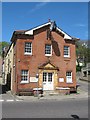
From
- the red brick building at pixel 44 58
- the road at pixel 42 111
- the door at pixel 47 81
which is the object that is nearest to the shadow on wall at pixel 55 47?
the red brick building at pixel 44 58

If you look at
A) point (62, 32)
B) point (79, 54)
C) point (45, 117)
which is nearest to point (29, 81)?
point (62, 32)

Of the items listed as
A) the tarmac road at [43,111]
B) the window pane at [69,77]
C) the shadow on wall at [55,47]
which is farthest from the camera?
the window pane at [69,77]

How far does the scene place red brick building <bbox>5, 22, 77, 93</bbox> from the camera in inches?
1185

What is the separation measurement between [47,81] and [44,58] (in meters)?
2.70

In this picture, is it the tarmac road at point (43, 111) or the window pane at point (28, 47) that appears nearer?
the tarmac road at point (43, 111)

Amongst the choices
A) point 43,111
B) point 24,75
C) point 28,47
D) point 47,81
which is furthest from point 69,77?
point 43,111

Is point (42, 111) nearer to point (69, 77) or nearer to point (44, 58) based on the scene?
point (44, 58)

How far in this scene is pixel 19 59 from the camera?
1185 inches

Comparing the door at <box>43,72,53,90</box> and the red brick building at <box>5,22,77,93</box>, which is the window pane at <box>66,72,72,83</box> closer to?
the red brick building at <box>5,22,77,93</box>

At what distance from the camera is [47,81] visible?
31.0 meters

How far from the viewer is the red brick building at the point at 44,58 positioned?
98.7ft

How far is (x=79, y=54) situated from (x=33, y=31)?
2059 inches

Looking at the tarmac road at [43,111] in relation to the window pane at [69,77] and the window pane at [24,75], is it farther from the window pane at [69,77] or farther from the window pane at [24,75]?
the window pane at [69,77]

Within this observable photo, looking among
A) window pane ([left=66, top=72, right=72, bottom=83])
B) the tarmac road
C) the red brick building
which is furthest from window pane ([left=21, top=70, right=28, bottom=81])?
the tarmac road
